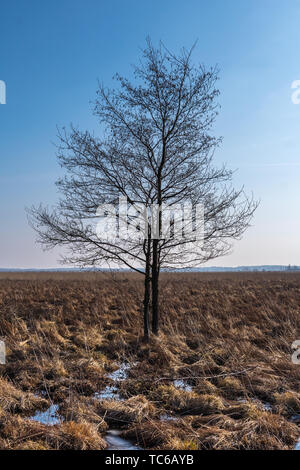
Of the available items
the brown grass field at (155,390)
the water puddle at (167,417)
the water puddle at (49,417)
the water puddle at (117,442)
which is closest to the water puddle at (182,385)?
the brown grass field at (155,390)

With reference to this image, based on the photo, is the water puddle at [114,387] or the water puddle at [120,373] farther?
the water puddle at [120,373]

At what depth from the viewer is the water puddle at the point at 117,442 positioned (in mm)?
4293

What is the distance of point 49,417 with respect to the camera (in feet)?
16.4

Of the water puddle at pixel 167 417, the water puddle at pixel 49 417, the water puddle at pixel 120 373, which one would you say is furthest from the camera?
the water puddle at pixel 120 373

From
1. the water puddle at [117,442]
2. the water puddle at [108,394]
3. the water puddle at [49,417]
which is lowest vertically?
the water puddle at [117,442]

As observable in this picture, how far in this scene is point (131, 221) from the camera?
9.20 m

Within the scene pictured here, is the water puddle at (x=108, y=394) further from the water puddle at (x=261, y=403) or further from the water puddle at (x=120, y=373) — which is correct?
the water puddle at (x=261, y=403)

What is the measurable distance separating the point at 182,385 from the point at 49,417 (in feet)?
7.41

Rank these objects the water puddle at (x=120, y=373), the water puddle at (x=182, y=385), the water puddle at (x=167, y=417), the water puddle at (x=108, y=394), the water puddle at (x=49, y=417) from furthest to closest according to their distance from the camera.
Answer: the water puddle at (x=120, y=373) < the water puddle at (x=182, y=385) < the water puddle at (x=108, y=394) < the water puddle at (x=167, y=417) < the water puddle at (x=49, y=417)

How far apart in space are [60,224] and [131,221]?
1.61 meters

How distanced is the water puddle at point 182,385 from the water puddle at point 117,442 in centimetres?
168

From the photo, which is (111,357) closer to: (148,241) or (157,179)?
(148,241)

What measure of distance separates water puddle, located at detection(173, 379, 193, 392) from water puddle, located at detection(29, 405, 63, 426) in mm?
1946
